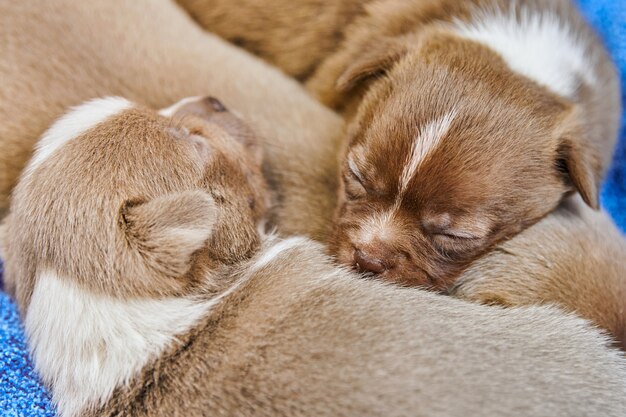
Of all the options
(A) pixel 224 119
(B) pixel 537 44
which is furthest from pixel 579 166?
(A) pixel 224 119

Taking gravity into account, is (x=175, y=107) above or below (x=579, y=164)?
below

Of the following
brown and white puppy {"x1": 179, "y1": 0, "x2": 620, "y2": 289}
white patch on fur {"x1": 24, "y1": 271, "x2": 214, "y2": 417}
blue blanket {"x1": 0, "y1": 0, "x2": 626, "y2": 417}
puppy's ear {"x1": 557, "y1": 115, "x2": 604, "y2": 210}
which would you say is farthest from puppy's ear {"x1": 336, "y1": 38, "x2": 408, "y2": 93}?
blue blanket {"x1": 0, "y1": 0, "x2": 626, "y2": 417}

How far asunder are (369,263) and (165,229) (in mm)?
667

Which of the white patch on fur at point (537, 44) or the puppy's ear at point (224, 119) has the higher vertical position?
the white patch on fur at point (537, 44)

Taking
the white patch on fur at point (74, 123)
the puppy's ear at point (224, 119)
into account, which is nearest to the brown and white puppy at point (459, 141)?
the puppy's ear at point (224, 119)

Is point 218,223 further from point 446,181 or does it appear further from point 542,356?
point 542,356

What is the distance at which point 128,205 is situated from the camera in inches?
81.0

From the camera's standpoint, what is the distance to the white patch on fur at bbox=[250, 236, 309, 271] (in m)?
2.25

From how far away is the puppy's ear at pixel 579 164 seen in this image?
7.61 ft

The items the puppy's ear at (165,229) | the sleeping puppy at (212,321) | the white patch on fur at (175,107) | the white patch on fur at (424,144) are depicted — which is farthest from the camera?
the white patch on fur at (175,107)

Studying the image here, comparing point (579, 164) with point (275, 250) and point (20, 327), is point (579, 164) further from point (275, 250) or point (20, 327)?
point (20, 327)

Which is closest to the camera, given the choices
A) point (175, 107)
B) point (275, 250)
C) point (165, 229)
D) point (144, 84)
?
point (165, 229)

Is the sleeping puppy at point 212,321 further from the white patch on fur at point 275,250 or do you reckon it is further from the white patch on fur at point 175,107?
the white patch on fur at point 175,107

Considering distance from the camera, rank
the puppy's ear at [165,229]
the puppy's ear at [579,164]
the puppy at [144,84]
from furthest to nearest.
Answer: the puppy at [144,84] < the puppy's ear at [579,164] < the puppy's ear at [165,229]
